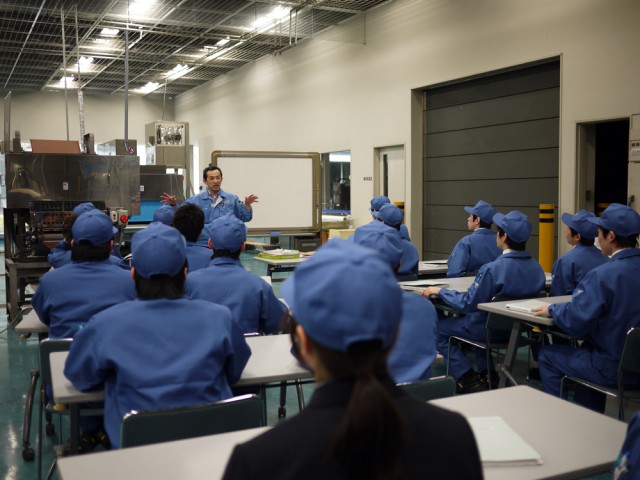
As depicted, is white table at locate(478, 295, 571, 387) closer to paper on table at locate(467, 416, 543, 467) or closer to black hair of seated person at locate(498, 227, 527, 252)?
black hair of seated person at locate(498, 227, 527, 252)

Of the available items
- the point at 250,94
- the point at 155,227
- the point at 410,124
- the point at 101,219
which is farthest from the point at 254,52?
the point at 155,227

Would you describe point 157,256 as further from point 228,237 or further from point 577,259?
point 577,259

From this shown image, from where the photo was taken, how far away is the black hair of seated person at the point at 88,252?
305 centimetres

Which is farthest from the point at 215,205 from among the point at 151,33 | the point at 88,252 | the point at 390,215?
the point at 151,33

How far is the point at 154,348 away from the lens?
1.96 metres

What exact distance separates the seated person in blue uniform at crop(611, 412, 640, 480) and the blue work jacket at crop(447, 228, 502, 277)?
3908 millimetres

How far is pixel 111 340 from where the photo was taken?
1.96 m

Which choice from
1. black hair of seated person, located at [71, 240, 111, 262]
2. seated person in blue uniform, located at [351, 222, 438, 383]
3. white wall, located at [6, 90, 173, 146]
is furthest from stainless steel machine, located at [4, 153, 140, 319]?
white wall, located at [6, 90, 173, 146]

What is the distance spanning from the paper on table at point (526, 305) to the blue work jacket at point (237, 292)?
1391 millimetres

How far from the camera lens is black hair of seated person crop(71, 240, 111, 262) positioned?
120 inches

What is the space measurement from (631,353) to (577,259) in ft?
5.22

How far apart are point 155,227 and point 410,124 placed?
306 inches

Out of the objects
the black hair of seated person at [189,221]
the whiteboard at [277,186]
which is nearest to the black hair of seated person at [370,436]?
the black hair of seated person at [189,221]

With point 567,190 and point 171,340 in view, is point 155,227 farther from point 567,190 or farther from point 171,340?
point 567,190
